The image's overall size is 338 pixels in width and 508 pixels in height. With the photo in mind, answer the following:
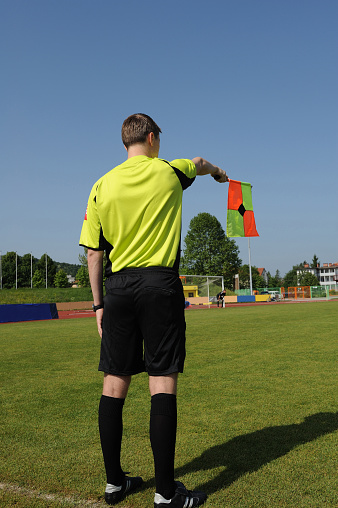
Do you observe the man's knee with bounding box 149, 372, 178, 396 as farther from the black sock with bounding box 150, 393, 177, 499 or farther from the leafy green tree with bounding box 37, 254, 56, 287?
the leafy green tree with bounding box 37, 254, 56, 287

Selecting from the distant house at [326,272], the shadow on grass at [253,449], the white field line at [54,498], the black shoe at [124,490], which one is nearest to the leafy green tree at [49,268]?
the shadow on grass at [253,449]

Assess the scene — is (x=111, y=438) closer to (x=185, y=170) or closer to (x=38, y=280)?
(x=185, y=170)

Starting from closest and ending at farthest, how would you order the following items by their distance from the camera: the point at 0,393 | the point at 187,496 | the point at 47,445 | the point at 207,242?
the point at 187,496 < the point at 47,445 < the point at 0,393 < the point at 207,242

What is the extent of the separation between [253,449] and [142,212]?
6.53ft

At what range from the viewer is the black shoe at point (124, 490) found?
252 cm

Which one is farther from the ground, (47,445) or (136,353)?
(136,353)

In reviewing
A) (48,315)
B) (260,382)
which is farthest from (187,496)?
(48,315)

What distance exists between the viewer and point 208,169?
10.2 feet

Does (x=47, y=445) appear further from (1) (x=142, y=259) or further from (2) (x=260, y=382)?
(2) (x=260, y=382)

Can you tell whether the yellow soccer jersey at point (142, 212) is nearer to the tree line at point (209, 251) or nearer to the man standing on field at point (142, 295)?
the man standing on field at point (142, 295)

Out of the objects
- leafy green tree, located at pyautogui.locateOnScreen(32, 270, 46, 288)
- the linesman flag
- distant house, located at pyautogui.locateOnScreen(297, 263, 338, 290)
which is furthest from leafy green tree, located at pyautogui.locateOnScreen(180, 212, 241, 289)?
distant house, located at pyautogui.locateOnScreen(297, 263, 338, 290)

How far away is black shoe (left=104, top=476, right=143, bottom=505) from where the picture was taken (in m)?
2.52

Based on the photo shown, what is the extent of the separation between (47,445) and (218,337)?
9.03 meters

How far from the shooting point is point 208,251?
6950 centimetres
